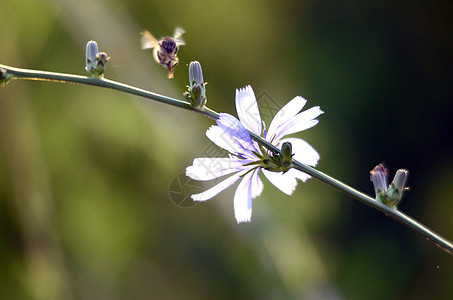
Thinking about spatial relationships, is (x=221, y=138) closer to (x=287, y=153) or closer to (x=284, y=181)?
(x=287, y=153)

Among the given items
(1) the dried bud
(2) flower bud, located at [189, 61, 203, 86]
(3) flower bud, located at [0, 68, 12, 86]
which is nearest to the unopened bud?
(2) flower bud, located at [189, 61, 203, 86]

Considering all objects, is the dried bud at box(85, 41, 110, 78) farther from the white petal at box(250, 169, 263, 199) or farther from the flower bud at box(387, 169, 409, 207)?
the flower bud at box(387, 169, 409, 207)

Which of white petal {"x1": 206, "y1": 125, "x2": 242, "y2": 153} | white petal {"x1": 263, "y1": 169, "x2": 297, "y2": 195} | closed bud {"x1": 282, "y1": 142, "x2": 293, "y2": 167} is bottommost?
closed bud {"x1": 282, "y1": 142, "x2": 293, "y2": 167}

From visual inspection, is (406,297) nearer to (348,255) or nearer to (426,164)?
(348,255)

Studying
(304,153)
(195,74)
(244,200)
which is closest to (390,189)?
(304,153)

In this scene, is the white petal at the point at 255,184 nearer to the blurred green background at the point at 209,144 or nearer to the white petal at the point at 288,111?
the white petal at the point at 288,111

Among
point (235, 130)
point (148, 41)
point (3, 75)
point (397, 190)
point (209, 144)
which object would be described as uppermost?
point (209, 144)

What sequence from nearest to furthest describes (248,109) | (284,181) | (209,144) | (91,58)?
(91,58) → (248,109) → (284,181) → (209,144)

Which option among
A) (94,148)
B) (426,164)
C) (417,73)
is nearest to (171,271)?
(94,148)
